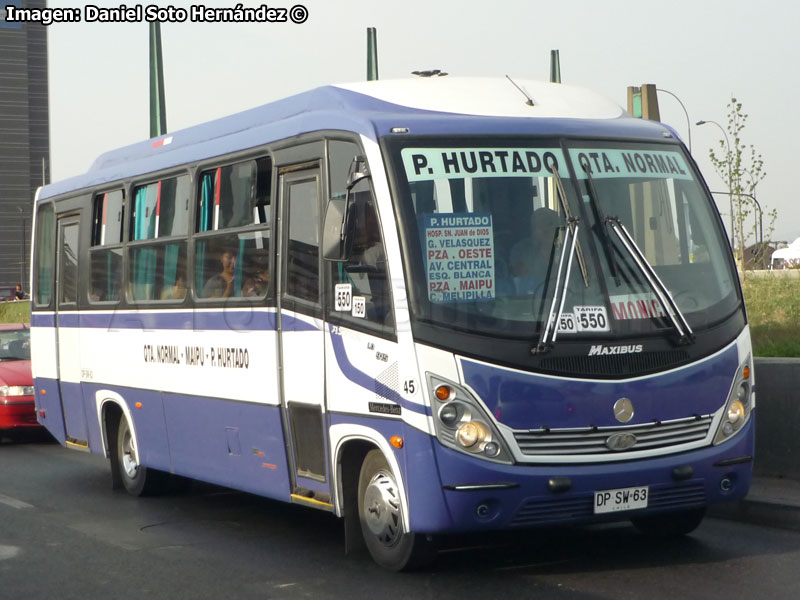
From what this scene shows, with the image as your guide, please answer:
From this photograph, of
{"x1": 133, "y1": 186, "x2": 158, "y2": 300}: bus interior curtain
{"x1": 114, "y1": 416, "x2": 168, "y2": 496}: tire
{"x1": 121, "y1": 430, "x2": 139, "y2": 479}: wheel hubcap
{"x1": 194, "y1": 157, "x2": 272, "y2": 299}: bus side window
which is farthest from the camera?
{"x1": 121, "y1": 430, "x2": 139, "y2": 479}: wheel hubcap

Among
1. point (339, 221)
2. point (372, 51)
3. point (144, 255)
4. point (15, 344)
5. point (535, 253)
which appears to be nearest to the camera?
point (535, 253)

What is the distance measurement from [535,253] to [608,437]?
110 centimetres

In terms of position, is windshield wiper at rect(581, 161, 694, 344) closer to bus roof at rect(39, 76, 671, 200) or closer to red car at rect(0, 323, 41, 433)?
bus roof at rect(39, 76, 671, 200)

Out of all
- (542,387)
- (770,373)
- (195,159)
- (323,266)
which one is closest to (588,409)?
(542,387)

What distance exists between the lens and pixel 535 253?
7.27m

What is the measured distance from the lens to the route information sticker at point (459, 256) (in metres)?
7.09

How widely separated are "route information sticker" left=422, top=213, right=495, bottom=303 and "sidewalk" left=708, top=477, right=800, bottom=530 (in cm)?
302

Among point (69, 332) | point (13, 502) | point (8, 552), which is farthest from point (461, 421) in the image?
point (69, 332)

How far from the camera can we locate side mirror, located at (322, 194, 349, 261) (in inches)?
289

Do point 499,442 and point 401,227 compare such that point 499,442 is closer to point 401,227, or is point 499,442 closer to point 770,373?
point 401,227

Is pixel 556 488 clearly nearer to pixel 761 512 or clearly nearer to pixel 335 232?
pixel 335 232

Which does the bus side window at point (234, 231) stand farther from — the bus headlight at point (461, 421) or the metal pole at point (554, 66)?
the metal pole at point (554, 66)

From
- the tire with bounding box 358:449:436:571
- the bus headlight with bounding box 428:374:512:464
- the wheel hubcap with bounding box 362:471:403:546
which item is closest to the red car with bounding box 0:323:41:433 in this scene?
the tire with bounding box 358:449:436:571

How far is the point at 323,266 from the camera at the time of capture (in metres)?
7.95
